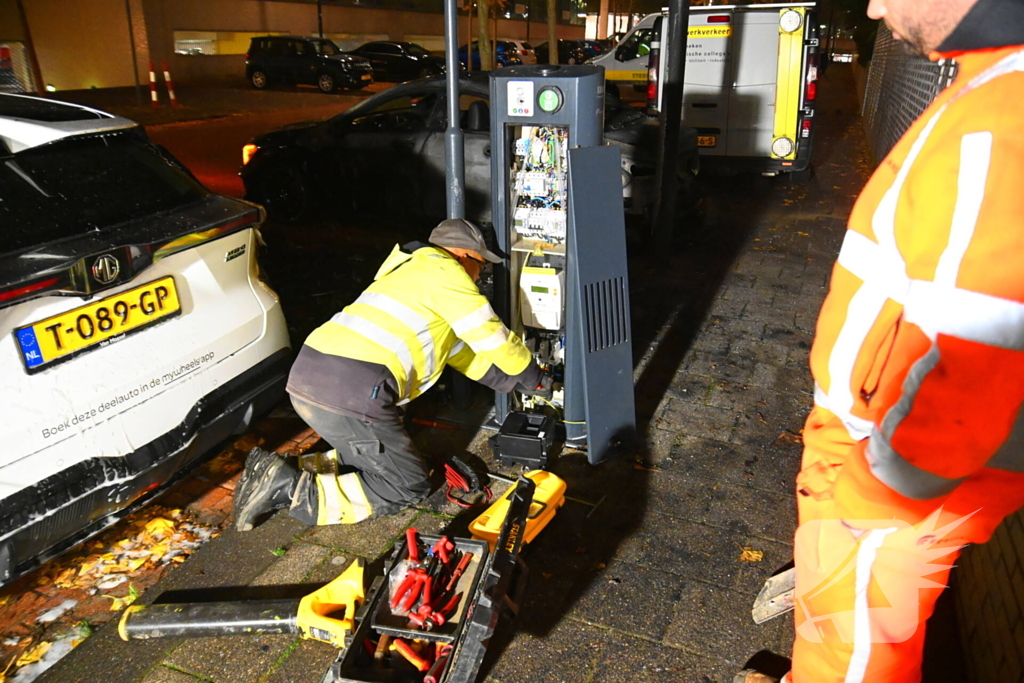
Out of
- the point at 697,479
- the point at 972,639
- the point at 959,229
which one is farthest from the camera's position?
the point at 697,479

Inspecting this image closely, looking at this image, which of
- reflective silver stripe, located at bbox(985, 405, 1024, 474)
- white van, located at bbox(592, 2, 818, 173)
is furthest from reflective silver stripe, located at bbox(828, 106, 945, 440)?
white van, located at bbox(592, 2, 818, 173)

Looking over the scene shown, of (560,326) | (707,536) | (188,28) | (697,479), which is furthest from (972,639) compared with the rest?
(188,28)

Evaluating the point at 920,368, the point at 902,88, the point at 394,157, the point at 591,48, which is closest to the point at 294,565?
the point at 920,368

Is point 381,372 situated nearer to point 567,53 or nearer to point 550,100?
point 550,100

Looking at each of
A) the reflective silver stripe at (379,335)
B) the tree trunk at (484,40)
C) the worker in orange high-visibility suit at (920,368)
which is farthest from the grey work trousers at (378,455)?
the tree trunk at (484,40)

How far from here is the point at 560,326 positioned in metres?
3.97

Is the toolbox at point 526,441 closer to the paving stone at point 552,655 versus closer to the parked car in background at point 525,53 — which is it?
the paving stone at point 552,655

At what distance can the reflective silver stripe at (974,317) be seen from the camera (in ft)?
4.27

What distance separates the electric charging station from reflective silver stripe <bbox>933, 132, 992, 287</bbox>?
7.00ft

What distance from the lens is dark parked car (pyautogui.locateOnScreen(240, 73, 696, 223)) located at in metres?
7.23

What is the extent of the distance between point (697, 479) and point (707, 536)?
479 millimetres

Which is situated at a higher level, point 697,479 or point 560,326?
point 560,326

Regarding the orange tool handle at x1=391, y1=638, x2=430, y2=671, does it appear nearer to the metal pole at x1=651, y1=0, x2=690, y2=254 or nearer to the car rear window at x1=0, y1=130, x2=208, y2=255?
the car rear window at x1=0, y1=130, x2=208, y2=255

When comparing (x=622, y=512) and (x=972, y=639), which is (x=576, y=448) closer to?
(x=622, y=512)
